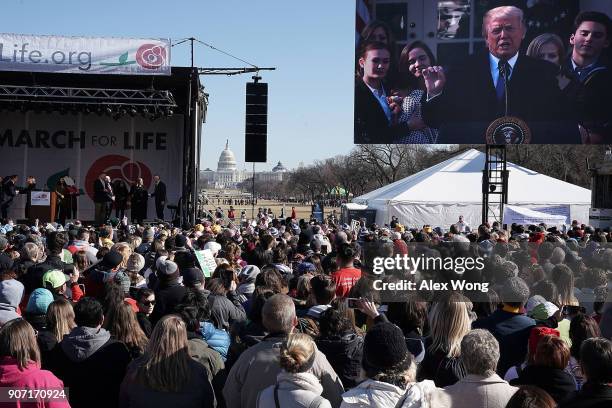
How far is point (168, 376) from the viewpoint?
4.25 metres

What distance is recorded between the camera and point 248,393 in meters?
4.36

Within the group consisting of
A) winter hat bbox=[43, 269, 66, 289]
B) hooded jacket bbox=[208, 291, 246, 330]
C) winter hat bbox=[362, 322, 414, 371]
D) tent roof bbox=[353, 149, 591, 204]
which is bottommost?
hooded jacket bbox=[208, 291, 246, 330]

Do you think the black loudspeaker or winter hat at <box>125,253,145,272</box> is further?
the black loudspeaker

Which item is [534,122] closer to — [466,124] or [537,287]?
[466,124]

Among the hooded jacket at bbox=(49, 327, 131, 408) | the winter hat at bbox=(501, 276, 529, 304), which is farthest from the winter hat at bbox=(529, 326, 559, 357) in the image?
the hooded jacket at bbox=(49, 327, 131, 408)

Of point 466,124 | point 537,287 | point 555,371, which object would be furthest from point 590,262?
point 466,124

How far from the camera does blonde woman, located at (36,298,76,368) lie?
16.3 feet

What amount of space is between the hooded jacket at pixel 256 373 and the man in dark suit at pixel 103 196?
17.6m

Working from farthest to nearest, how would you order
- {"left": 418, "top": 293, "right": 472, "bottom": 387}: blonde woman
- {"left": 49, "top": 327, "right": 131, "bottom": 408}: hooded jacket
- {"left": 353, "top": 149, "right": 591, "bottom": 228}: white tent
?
{"left": 353, "top": 149, "right": 591, "bottom": 228}: white tent
{"left": 49, "top": 327, "right": 131, "bottom": 408}: hooded jacket
{"left": 418, "top": 293, "right": 472, "bottom": 387}: blonde woman

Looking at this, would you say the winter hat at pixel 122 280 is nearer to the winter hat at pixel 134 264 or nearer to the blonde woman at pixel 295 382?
the winter hat at pixel 134 264

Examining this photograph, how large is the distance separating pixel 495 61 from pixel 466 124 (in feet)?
6.31

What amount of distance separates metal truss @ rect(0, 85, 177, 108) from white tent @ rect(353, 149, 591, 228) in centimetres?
1039

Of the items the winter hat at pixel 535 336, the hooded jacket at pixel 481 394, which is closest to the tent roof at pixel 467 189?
the winter hat at pixel 535 336

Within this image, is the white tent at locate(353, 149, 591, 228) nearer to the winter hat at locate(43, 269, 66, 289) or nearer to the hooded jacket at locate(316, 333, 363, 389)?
the winter hat at locate(43, 269, 66, 289)
